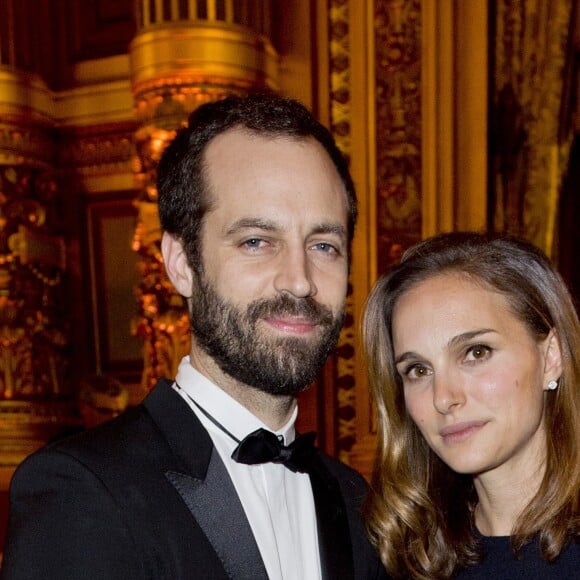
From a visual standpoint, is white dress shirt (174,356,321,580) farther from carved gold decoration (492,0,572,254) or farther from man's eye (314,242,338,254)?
carved gold decoration (492,0,572,254)

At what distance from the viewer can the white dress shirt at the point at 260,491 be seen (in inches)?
59.7

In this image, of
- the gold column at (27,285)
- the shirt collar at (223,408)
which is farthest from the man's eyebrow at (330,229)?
the gold column at (27,285)

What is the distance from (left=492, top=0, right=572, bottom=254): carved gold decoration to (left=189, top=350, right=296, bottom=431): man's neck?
309 cm

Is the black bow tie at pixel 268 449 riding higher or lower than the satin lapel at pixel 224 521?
higher

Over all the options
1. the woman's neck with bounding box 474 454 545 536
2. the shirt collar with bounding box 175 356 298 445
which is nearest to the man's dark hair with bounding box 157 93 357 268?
the shirt collar with bounding box 175 356 298 445

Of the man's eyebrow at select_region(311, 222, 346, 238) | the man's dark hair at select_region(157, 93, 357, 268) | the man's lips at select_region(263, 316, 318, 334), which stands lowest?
the man's lips at select_region(263, 316, 318, 334)

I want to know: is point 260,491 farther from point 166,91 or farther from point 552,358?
point 166,91

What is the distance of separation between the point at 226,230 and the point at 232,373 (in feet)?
0.94

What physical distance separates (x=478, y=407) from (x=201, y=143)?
2.65 ft

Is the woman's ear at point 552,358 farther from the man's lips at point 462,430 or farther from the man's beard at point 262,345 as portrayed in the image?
the man's beard at point 262,345

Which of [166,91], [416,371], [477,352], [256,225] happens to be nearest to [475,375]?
[477,352]

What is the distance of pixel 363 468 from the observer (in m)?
4.16

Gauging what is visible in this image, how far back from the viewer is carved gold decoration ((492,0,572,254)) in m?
Result: 4.28

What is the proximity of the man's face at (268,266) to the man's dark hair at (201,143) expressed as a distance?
0.02 meters
